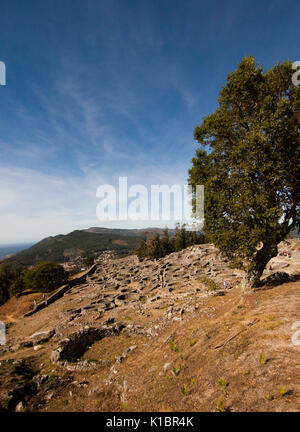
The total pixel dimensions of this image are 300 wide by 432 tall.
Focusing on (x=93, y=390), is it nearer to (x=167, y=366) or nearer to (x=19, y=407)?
(x=19, y=407)

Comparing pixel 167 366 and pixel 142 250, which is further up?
pixel 167 366

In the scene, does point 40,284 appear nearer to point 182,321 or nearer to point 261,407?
point 182,321

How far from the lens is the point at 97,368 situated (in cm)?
1168

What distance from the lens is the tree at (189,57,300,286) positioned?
9727mm

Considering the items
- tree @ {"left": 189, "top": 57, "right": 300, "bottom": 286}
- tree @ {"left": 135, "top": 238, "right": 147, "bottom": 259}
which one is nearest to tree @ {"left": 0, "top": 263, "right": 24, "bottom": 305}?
tree @ {"left": 135, "top": 238, "right": 147, "bottom": 259}

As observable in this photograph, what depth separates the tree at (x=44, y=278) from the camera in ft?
167

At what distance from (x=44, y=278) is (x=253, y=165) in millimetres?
59436

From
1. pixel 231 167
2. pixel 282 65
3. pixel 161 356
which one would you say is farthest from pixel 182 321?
pixel 282 65

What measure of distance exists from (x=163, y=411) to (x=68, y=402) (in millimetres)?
5850

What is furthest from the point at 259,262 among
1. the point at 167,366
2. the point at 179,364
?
the point at 167,366

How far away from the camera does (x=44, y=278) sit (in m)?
51.5

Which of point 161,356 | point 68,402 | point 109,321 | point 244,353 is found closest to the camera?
point 244,353

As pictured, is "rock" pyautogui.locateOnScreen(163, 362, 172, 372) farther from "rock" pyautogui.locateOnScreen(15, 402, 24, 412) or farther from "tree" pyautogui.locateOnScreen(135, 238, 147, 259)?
"tree" pyautogui.locateOnScreen(135, 238, 147, 259)

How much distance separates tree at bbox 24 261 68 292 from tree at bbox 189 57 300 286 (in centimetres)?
5404
